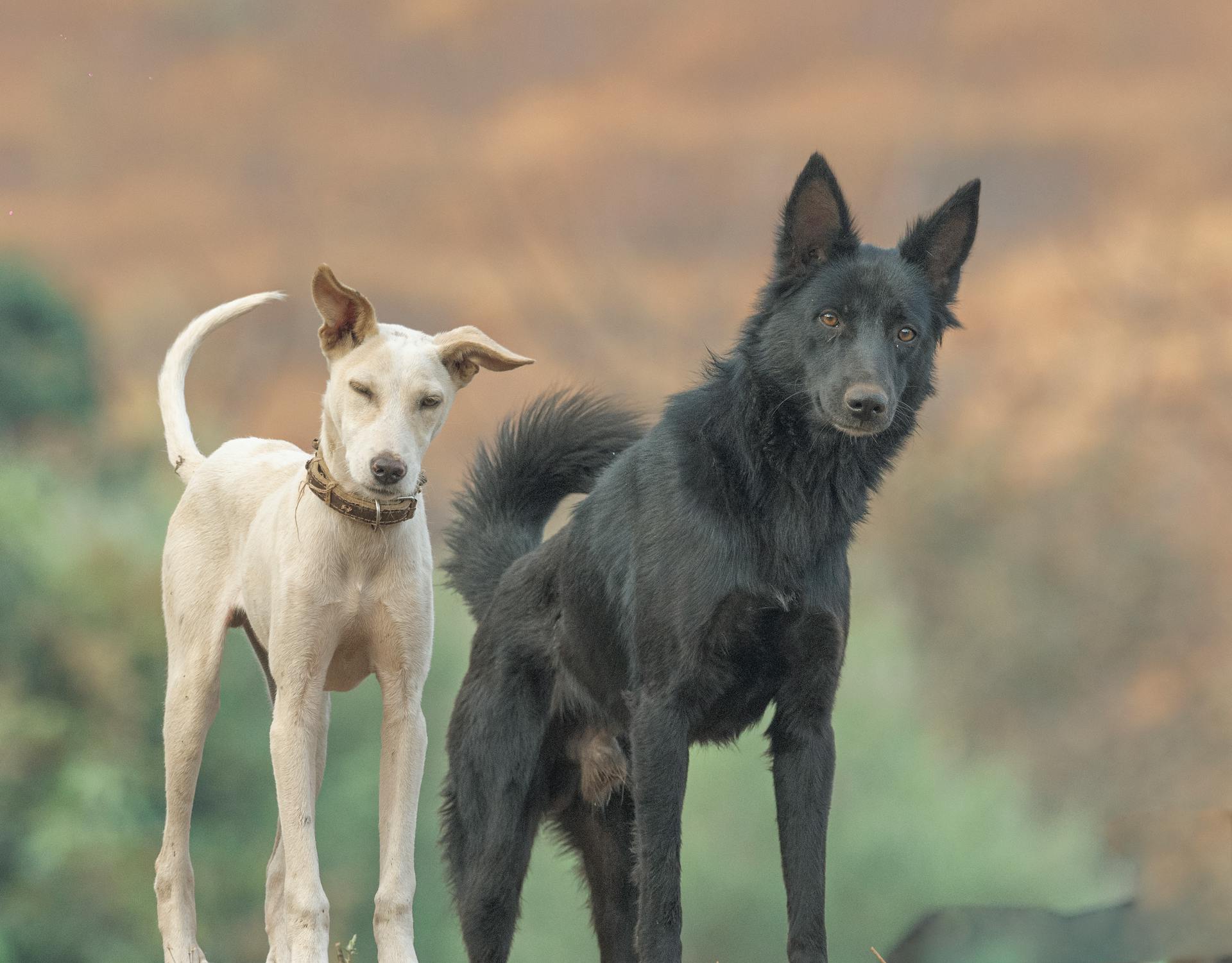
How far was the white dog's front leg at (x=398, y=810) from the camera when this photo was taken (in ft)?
10.1

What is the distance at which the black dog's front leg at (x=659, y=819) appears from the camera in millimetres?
3229

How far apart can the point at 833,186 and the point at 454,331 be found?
3.20 ft

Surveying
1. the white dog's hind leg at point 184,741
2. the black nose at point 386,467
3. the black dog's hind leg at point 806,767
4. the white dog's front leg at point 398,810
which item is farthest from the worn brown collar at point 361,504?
the black dog's hind leg at point 806,767

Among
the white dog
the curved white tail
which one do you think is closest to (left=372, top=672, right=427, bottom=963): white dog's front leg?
the white dog

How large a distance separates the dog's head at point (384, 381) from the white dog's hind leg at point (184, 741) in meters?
0.71

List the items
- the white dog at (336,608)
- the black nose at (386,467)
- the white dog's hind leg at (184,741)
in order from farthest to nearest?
the white dog's hind leg at (184,741)
the white dog at (336,608)
the black nose at (386,467)

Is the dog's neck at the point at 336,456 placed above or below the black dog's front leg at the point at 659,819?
above

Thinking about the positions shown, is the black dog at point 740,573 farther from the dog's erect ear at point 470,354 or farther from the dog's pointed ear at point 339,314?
the dog's pointed ear at point 339,314

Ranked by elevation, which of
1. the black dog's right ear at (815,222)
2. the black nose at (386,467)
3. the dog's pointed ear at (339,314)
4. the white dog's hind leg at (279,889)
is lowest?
the white dog's hind leg at (279,889)

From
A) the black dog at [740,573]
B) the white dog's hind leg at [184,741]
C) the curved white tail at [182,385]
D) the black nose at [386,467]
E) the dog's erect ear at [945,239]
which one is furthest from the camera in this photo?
the curved white tail at [182,385]

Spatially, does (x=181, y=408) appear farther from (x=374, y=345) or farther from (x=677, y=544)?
(x=677, y=544)

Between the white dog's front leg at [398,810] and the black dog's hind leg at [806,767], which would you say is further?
the black dog's hind leg at [806,767]

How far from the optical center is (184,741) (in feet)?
11.6

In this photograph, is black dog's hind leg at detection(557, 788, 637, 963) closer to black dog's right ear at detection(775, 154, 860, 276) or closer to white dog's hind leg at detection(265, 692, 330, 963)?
white dog's hind leg at detection(265, 692, 330, 963)
